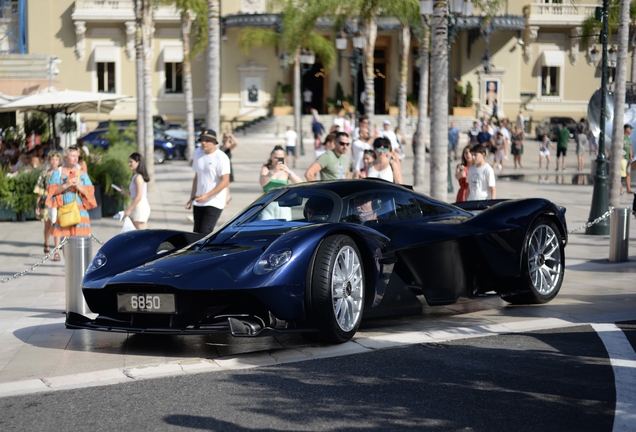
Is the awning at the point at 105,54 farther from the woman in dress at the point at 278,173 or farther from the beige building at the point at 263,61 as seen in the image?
the woman in dress at the point at 278,173

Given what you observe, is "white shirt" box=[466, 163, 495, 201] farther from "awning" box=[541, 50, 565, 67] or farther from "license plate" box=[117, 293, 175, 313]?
"awning" box=[541, 50, 565, 67]

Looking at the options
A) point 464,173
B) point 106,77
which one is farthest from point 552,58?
point 464,173

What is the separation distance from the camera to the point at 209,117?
19.1 m

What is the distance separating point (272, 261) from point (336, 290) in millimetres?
583

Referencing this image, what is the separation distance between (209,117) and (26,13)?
44.4 meters

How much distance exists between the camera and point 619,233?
41.4ft

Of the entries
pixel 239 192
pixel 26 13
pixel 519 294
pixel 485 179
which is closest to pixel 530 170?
pixel 239 192

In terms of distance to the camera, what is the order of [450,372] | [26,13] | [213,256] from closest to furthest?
[450,372] → [213,256] → [26,13]

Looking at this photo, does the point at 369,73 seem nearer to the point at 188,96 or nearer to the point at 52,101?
the point at 52,101

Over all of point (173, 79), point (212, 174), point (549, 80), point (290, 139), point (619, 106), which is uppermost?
point (549, 80)

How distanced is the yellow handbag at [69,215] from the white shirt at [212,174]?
224cm

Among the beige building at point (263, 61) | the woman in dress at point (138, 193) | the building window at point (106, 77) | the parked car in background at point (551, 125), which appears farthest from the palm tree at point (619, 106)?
the building window at point (106, 77)

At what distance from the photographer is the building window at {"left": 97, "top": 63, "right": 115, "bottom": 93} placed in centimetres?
6088

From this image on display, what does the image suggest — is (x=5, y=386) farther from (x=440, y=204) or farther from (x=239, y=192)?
(x=239, y=192)
